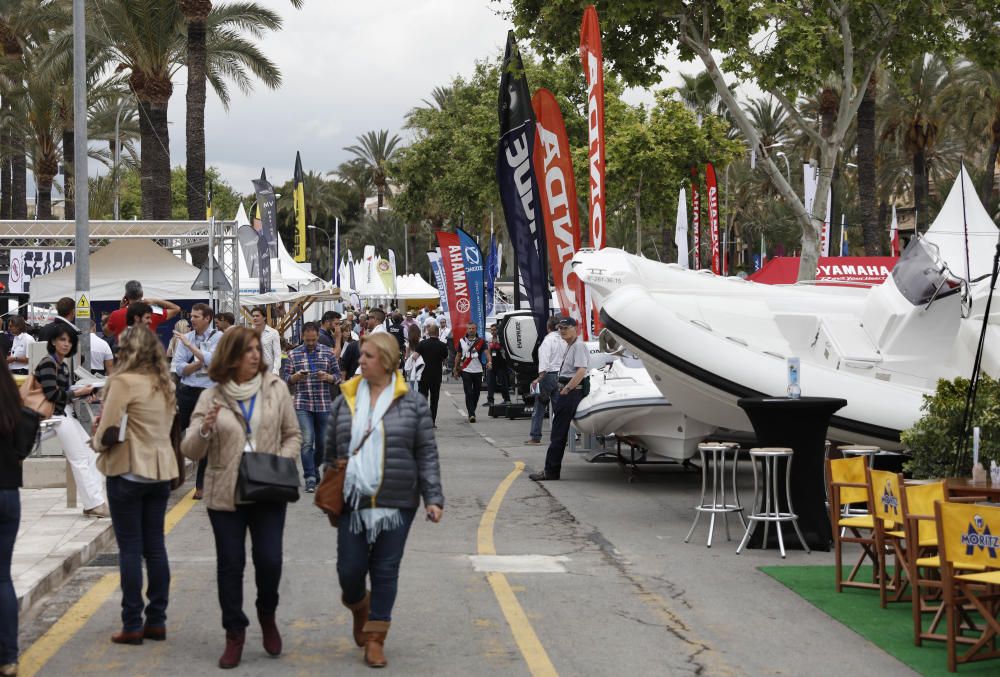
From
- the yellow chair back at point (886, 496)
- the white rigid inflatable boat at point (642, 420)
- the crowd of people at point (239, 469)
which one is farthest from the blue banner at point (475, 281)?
the crowd of people at point (239, 469)

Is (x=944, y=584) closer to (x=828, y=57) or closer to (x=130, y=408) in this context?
(x=130, y=408)

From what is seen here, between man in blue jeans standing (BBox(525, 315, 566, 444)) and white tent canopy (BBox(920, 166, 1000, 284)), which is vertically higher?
white tent canopy (BBox(920, 166, 1000, 284))

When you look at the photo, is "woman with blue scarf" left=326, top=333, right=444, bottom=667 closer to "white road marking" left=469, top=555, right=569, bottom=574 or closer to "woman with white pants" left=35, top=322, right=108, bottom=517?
"white road marking" left=469, top=555, right=569, bottom=574

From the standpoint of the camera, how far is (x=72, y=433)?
1130 centimetres

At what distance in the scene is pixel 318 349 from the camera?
1368 cm

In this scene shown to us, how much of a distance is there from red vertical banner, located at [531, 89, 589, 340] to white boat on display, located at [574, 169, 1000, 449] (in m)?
3.70

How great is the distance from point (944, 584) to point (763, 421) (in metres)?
3.84

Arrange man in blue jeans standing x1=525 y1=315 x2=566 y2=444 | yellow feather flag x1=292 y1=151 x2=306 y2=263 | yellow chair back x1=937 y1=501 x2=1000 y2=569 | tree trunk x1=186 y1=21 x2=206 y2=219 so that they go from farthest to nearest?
yellow feather flag x1=292 y1=151 x2=306 y2=263 → tree trunk x1=186 y1=21 x2=206 y2=219 → man in blue jeans standing x1=525 y1=315 x2=566 y2=444 → yellow chair back x1=937 y1=501 x2=1000 y2=569

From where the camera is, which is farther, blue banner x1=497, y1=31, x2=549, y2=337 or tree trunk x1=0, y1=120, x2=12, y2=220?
tree trunk x1=0, y1=120, x2=12, y2=220

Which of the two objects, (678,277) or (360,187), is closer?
(678,277)

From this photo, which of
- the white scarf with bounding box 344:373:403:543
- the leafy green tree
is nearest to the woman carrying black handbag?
the white scarf with bounding box 344:373:403:543

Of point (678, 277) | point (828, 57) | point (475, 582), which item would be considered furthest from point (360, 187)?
point (475, 582)

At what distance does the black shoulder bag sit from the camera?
6.62 metres

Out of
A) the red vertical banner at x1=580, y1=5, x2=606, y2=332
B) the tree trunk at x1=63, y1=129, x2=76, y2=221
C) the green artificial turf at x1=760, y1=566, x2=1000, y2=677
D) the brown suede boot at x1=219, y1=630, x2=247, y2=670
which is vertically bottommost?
the green artificial turf at x1=760, y1=566, x2=1000, y2=677
